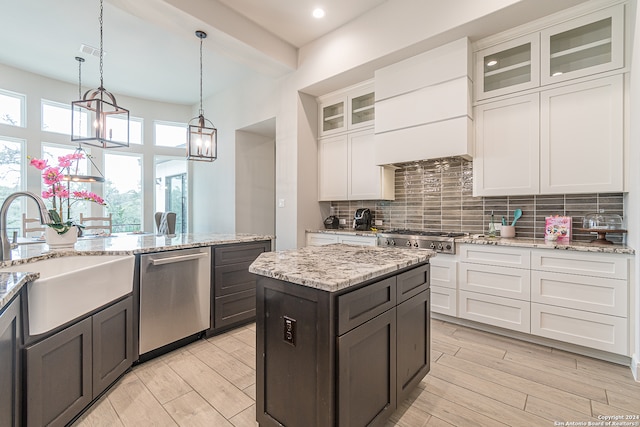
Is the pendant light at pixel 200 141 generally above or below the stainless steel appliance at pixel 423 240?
above

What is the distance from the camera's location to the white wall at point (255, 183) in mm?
5383

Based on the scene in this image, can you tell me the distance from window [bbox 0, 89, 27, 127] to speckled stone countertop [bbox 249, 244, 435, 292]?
587 cm

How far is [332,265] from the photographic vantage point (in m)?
1.47

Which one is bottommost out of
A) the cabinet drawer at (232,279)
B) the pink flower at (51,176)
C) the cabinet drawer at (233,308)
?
the cabinet drawer at (233,308)

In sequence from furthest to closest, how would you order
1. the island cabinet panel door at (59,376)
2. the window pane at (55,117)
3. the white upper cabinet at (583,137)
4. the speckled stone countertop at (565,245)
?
the window pane at (55,117)
the white upper cabinet at (583,137)
the speckled stone countertop at (565,245)
the island cabinet panel door at (59,376)

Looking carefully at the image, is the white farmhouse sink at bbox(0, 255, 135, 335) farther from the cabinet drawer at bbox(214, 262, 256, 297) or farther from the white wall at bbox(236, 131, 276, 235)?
the white wall at bbox(236, 131, 276, 235)

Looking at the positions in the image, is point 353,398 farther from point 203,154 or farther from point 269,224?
point 269,224

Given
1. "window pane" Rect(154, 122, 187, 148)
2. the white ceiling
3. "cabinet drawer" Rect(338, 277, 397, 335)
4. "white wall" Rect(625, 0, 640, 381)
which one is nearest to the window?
the white ceiling

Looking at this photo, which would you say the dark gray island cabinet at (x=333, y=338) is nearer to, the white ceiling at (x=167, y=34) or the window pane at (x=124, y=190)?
the white ceiling at (x=167, y=34)

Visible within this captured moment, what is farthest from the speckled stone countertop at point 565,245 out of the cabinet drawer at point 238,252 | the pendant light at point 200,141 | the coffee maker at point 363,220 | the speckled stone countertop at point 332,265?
the pendant light at point 200,141

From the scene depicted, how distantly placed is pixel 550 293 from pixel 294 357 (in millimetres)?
2347

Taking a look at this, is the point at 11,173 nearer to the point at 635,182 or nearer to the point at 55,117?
the point at 55,117

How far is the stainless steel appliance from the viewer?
291 cm

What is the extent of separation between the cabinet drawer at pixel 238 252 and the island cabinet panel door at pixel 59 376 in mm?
1114
